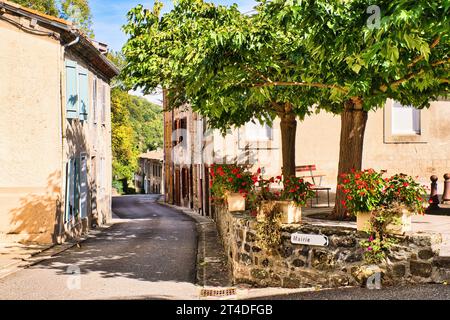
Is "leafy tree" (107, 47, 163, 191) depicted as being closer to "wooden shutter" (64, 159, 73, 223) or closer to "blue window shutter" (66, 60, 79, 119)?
"blue window shutter" (66, 60, 79, 119)

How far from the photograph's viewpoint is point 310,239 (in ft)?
29.2

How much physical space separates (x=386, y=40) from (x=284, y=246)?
404 cm

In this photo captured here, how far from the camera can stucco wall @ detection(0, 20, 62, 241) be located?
1681cm

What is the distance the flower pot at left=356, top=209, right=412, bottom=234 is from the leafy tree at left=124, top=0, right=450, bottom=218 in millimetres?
2120

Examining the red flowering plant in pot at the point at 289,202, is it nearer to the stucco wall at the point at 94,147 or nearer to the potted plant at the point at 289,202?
the potted plant at the point at 289,202

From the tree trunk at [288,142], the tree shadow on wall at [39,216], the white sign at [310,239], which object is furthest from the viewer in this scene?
the tree shadow on wall at [39,216]

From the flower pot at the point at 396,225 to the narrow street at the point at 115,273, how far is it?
3201mm

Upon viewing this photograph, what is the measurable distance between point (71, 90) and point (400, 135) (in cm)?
1202

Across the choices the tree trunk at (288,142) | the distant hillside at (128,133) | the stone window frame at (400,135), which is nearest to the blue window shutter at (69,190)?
the distant hillside at (128,133)

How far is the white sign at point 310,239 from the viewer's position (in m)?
8.81

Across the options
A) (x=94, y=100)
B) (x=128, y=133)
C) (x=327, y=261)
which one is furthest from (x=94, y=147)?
(x=128, y=133)

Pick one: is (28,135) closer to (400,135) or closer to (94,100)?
(94,100)
